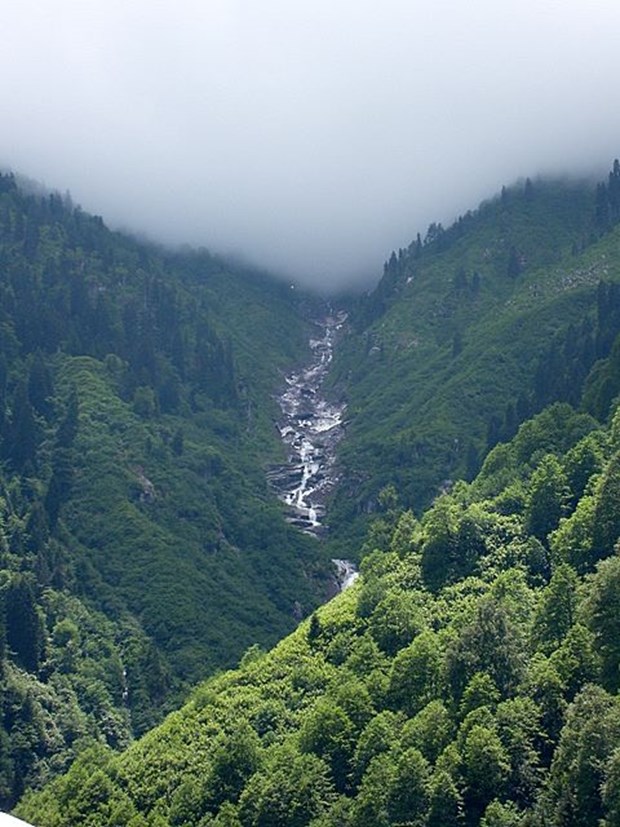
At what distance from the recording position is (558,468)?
161 m

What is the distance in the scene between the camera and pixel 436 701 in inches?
4695

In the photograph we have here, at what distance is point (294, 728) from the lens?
13850cm

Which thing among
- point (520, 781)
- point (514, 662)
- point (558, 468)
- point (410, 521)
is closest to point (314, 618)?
point (410, 521)

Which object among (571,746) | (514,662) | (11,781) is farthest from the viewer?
(11,781)

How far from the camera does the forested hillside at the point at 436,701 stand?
106688 millimetres

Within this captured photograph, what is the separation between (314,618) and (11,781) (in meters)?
64.1

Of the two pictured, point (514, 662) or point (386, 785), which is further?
point (514, 662)

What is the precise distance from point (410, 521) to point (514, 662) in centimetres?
5699

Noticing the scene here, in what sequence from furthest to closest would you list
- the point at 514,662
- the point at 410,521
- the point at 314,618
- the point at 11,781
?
the point at 11,781 → the point at 410,521 → the point at 314,618 → the point at 514,662

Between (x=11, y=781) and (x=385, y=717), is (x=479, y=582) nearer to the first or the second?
(x=385, y=717)

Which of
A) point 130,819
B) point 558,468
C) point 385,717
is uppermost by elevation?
point 558,468

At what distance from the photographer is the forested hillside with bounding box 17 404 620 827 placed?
4200 inches

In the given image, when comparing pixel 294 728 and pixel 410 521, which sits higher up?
pixel 410 521

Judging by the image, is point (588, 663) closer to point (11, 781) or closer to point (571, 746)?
point (571, 746)
